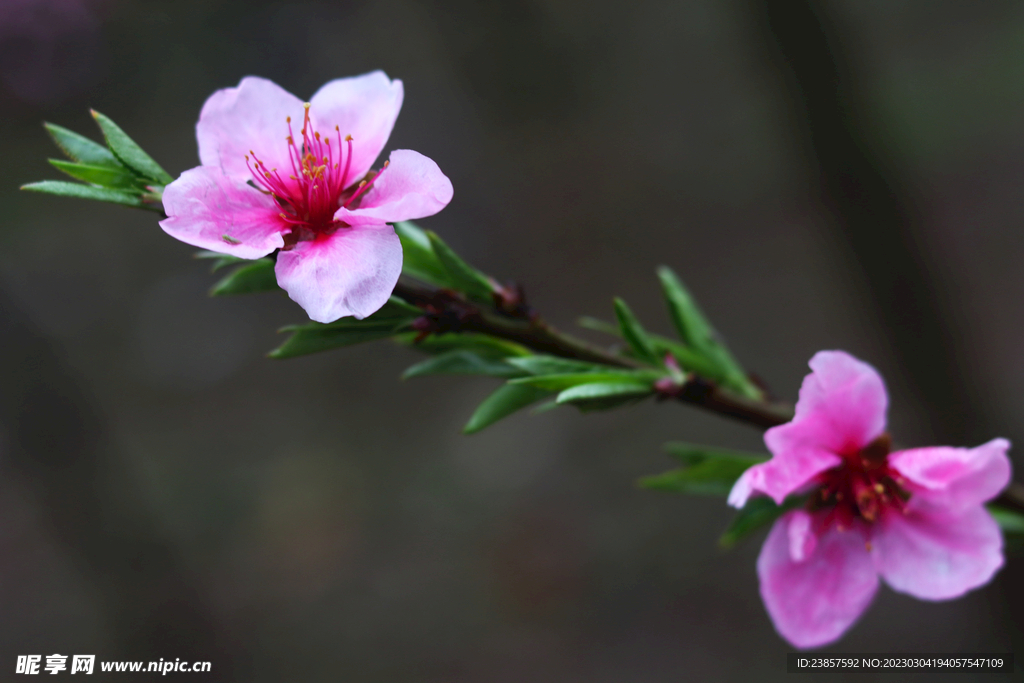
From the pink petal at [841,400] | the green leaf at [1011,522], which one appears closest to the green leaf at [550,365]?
the pink petal at [841,400]

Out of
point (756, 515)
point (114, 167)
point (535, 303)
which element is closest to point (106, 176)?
point (114, 167)

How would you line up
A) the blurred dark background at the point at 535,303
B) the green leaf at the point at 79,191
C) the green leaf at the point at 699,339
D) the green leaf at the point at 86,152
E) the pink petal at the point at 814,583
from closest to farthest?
the green leaf at the point at 79,191 → the green leaf at the point at 86,152 → the pink petal at the point at 814,583 → the green leaf at the point at 699,339 → the blurred dark background at the point at 535,303

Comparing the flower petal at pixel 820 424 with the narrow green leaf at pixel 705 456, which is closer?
the flower petal at pixel 820 424

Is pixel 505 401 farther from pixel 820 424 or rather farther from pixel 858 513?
pixel 858 513

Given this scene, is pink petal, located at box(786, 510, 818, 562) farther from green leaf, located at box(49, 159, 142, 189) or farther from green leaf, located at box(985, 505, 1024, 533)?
green leaf, located at box(49, 159, 142, 189)

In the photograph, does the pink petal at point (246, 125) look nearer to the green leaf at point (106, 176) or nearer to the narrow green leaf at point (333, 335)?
the green leaf at point (106, 176)
